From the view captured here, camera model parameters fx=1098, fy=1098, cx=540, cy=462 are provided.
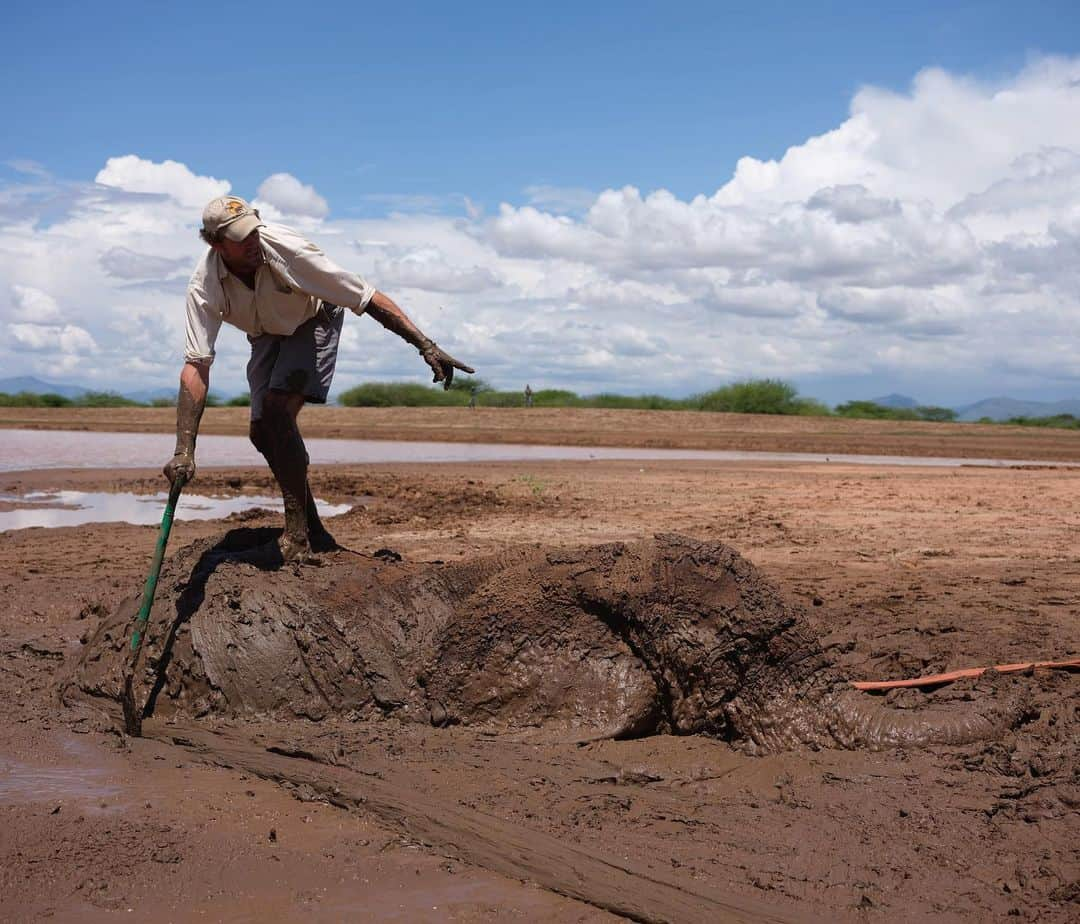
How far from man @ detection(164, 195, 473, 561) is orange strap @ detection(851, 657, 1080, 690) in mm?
2178

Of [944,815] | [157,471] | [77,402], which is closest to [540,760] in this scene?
[944,815]

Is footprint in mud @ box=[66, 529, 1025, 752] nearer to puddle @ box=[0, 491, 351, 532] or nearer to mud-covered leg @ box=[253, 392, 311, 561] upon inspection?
mud-covered leg @ box=[253, 392, 311, 561]

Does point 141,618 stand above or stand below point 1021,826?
above

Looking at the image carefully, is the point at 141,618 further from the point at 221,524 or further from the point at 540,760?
the point at 221,524

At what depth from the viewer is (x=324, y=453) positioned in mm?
20453

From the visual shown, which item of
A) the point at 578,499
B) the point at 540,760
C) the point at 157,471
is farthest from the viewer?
the point at 157,471

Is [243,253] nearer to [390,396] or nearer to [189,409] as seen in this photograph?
[189,409]

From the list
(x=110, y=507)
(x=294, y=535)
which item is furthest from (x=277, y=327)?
(x=110, y=507)

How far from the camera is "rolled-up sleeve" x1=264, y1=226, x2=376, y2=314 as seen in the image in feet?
14.5

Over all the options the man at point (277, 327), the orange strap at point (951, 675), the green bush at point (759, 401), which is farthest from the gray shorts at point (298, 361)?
the green bush at point (759, 401)

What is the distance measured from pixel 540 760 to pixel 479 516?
6.85 m

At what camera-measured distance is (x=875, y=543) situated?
29.3 ft

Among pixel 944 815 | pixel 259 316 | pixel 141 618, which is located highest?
pixel 259 316

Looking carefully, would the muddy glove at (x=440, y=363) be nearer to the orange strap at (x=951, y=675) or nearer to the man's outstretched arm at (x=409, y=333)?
the man's outstretched arm at (x=409, y=333)
